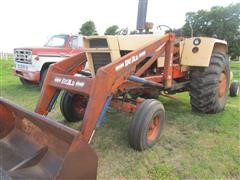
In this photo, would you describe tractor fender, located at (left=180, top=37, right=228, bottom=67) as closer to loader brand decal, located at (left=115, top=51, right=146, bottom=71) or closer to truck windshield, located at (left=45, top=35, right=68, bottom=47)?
loader brand decal, located at (left=115, top=51, right=146, bottom=71)

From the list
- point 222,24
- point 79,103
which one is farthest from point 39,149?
point 222,24

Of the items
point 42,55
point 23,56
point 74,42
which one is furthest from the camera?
point 74,42

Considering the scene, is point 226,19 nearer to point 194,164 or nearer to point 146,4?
point 146,4

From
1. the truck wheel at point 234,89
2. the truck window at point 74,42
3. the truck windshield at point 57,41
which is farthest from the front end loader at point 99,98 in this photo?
the truck windshield at point 57,41

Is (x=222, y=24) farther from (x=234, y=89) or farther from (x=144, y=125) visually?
(x=144, y=125)

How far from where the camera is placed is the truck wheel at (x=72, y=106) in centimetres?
461

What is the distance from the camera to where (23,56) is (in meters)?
8.39

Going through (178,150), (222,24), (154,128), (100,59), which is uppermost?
(222,24)

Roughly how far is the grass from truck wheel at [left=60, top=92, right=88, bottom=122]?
0.53 ft

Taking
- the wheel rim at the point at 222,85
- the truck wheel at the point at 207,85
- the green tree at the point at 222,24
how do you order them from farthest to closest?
the green tree at the point at 222,24
the wheel rim at the point at 222,85
the truck wheel at the point at 207,85

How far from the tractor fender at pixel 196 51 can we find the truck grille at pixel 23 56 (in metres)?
4.99

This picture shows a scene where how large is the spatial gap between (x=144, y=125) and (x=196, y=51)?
2.07 m

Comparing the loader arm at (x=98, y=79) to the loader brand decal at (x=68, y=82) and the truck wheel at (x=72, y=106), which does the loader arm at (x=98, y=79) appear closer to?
the loader brand decal at (x=68, y=82)

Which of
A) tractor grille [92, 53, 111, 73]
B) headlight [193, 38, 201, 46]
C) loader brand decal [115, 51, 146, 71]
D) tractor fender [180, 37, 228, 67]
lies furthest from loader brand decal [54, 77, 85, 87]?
headlight [193, 38, 201, 46]
